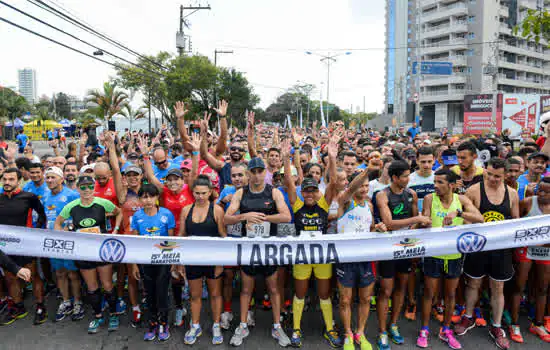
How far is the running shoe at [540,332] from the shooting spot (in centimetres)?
455

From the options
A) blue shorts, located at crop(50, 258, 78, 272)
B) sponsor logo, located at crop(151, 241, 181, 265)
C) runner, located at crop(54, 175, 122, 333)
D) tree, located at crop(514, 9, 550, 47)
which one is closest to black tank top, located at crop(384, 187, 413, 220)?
sponsor logo, located at crop(151, 241, 181, 265)

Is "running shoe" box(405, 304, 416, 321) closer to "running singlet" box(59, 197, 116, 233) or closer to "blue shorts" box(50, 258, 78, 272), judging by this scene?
"running singlet" box(59, 197, 116, 233)

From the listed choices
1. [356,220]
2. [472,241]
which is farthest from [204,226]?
[472,241]

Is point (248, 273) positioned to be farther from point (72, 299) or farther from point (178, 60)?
point (178, 60)

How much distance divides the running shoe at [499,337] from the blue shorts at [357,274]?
1613 millimetres

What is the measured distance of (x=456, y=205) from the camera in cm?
462

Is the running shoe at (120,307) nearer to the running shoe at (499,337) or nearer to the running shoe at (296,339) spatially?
the running shoe at (296,339)

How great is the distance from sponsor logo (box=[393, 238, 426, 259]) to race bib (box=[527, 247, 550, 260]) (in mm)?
1414

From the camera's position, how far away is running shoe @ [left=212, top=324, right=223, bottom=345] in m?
4.57

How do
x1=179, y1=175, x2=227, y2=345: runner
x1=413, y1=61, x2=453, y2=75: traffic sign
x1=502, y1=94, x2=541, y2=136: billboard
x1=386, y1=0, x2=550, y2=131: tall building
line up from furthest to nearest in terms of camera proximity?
x1=386, y1=0, x2=550, y2=131: tall building, x1=413, y1=61, x2=453, y2=75: traffic sign, x1=502, y1=94, x2=541, y2=136: billboard, x1=179, y1=175, x2=227, y2=345: runner

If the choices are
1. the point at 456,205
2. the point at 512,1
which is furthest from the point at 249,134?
the point at 512,1

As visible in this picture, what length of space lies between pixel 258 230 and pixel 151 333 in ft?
5.99

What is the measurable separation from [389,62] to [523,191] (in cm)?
11570

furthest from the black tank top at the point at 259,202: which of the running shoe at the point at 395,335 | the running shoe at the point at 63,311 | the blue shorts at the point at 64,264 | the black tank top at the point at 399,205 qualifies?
the running shoe at the point at 63,311
